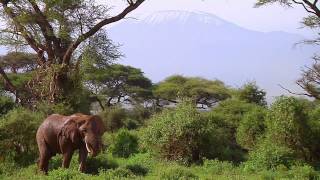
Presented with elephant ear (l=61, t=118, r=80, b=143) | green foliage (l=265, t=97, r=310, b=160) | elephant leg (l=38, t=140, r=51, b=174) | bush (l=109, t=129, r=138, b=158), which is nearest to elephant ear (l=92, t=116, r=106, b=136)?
elephant ear (l=61, t=118, r=80, b=143)

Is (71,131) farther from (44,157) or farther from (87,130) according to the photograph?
(44,157)

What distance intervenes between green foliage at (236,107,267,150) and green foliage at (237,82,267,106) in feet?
18.5

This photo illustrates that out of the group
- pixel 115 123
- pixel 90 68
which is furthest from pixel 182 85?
pixel 90 68

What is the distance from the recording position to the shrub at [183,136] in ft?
57.3

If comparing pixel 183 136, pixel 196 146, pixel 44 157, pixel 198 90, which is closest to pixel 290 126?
pixel 196 146

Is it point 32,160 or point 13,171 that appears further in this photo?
point 32,160

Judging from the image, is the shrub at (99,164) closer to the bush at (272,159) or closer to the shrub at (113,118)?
the bush at (272,159)

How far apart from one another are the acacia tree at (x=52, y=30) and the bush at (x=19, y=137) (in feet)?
11.9

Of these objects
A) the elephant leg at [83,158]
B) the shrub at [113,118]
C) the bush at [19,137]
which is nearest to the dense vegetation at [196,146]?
the bush at [19,137]

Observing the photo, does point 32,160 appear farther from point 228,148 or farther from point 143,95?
point 143,95

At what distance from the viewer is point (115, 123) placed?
108 feet

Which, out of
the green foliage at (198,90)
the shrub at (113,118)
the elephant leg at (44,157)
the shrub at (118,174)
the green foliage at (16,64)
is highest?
the green foliage at (16,64)

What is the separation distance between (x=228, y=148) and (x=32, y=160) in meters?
6.83

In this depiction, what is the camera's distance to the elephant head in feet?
44.0
